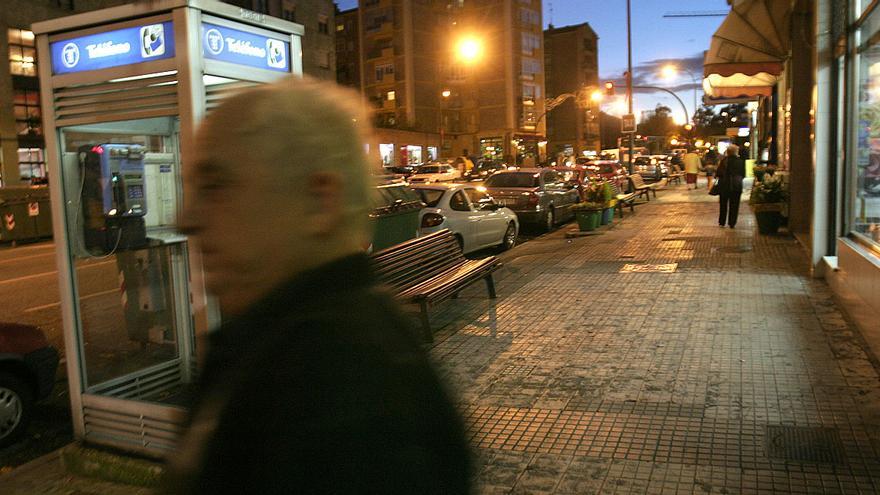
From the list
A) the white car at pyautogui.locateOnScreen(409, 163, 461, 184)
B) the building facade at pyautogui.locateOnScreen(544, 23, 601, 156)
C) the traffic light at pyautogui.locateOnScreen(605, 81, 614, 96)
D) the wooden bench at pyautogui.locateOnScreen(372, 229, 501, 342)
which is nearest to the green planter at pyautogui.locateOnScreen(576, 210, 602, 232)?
the wooden bench at pyautogui.locateOnScreen(372, 229, 501, 342)

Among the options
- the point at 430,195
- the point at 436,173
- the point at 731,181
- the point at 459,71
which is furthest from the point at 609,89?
the point at 459,71

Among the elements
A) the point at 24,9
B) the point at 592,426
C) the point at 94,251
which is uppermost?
the point at 24,9

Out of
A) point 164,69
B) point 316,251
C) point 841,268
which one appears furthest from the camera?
point 841,268

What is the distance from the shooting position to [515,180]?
64.5 ft

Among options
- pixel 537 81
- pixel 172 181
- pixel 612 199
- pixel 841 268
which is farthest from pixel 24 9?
pixel 537 81

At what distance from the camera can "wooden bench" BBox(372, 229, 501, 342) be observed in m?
7.59

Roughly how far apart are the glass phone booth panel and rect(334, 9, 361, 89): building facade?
75.8 m

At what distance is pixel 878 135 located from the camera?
805cm

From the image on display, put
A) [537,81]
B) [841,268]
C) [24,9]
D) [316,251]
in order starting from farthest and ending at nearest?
[537,81] < [24,9] < [841,268] < [316,251]

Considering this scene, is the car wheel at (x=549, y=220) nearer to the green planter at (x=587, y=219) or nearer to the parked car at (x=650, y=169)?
the green planter at (x=587, y=219)

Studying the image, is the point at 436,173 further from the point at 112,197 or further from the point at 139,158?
the point at 112,197

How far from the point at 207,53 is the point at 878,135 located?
6961 mm

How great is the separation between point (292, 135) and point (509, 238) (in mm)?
15063

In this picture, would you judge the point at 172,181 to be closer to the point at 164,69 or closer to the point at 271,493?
the point at 164,69
